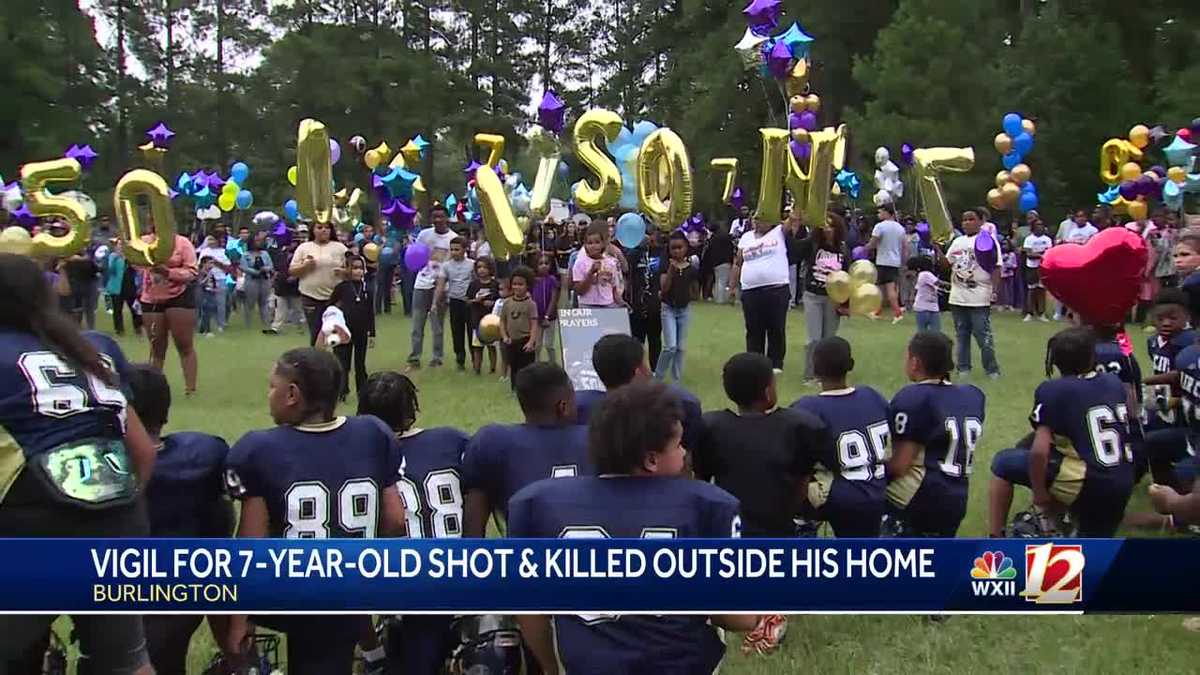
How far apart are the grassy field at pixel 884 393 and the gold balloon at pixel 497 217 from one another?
1409 mm

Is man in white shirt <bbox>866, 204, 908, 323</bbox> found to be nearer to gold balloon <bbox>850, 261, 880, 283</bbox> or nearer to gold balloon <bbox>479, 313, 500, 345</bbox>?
gold balloon <bbox>850, 261, 880, 283</bbox>

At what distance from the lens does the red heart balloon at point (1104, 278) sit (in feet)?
19.6

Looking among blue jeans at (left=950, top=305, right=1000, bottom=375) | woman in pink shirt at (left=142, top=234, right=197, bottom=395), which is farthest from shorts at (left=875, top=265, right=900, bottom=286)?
woman in pink shirt at (left=142, top=234, right=197, bottom=395)

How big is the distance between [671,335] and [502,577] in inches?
305

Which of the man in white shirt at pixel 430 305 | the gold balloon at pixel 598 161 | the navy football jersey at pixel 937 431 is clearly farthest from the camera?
the man in white shirt at pixel 430 305

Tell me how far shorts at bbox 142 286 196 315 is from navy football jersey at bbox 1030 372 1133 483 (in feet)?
23.6

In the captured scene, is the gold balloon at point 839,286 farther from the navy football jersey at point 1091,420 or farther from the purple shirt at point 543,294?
the navy football jersey at point 1091,420

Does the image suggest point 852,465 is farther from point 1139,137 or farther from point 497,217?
point 1139,137

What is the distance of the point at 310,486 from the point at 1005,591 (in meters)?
2.01

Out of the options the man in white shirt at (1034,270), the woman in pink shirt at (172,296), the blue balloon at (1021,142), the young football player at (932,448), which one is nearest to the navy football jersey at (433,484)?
the young football player at (932,448)

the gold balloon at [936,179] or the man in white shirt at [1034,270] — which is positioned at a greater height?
the gold balloon at [936,179]

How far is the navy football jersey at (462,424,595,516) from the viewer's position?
12.3 ft

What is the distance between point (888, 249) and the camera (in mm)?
14914

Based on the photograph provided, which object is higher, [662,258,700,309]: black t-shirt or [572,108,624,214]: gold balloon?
[572,108,624,214]: gold balloon
